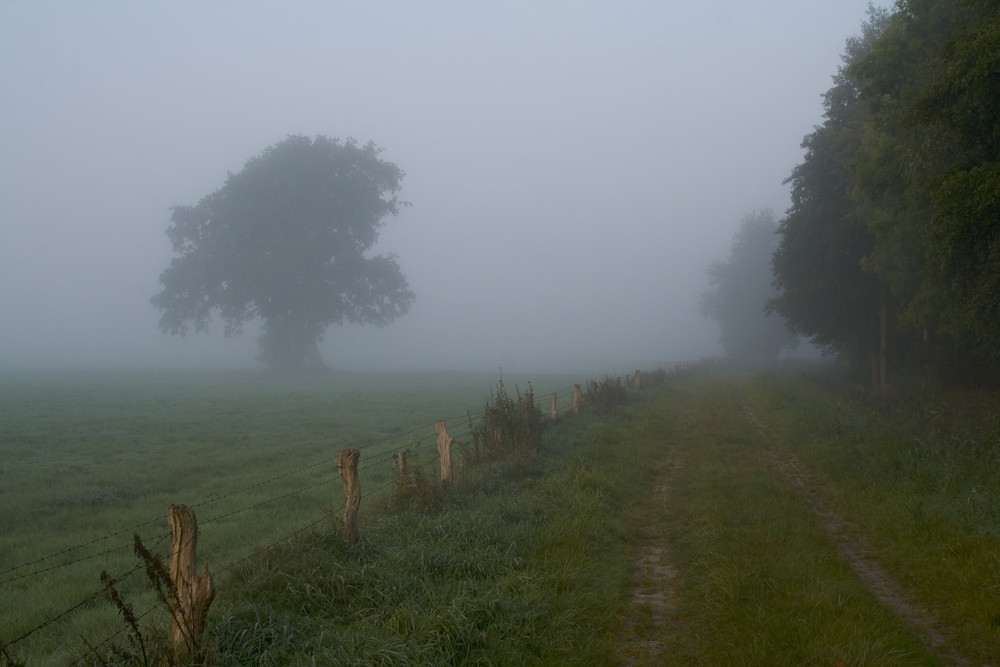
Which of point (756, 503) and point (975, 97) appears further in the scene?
point (975, 97)

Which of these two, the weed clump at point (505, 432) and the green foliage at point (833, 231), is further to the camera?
the green foliage at point (833, 231)

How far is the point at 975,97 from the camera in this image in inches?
421

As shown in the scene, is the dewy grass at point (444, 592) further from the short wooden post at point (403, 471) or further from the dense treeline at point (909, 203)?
the dense treeline at point (909, 203)

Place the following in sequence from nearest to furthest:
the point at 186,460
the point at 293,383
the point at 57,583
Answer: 1. the point at 57,583
2. the point at 186,460
3. the point at 293,383

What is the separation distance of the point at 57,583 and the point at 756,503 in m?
8.81

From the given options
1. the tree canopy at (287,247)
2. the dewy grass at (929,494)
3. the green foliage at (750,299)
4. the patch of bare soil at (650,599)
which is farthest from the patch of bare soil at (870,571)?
the green foliage at (750,299)

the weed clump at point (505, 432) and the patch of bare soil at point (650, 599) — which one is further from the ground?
the weed clump at point (505, 432)

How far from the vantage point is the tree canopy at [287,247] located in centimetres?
5062

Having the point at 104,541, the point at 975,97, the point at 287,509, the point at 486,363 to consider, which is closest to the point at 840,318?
the point at 975,97

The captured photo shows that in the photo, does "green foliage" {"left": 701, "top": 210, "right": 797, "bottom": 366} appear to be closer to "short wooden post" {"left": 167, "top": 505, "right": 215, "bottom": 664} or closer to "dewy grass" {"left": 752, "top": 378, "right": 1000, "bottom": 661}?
"dewy grass" {"left": 752, "top": 378, "right": 1000, "bottom": 661}

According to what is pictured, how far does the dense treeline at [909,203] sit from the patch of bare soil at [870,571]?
4.56 m

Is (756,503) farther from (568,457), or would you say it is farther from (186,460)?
(186,460)

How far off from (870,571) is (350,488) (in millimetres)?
5336

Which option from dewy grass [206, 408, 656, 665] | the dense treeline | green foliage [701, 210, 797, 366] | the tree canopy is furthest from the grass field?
green foliage [701, 210, 797, 366]
